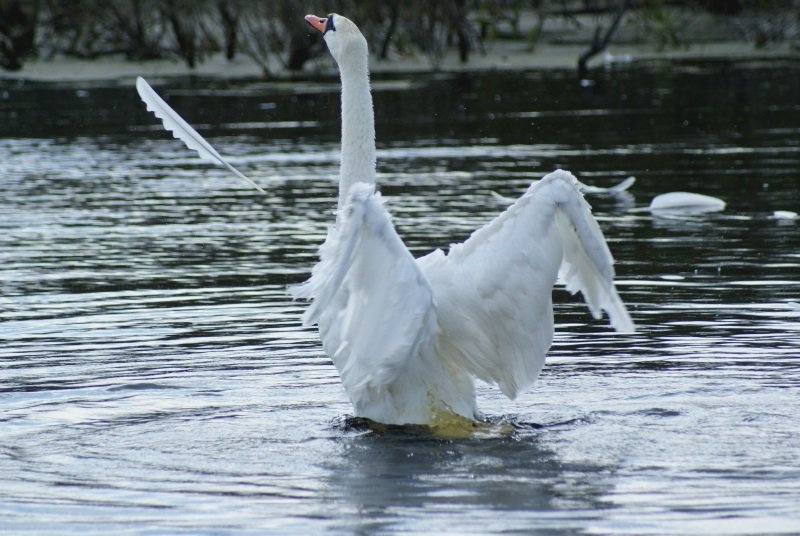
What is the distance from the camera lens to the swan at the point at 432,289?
6297 mm

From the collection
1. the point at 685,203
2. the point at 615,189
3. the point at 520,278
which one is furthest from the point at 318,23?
the point at 615,189

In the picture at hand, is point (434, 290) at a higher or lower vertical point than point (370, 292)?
lower

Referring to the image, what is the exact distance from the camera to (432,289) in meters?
6.91

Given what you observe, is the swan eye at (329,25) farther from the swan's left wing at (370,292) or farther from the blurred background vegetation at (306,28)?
the blurred background vegetation at (306,28)

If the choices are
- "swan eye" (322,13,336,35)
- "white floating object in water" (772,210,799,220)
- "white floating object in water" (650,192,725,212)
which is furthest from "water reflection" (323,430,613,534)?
"white floating object in water" (650,192,725,212)

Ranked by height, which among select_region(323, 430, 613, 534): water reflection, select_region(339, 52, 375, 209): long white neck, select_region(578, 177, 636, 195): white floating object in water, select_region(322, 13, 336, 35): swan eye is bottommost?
select_region(323, 430, 613, 534): water reflection

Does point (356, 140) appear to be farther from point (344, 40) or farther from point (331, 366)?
point (331, 366)

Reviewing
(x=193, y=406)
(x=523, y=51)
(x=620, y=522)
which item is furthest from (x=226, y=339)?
(x=523, y=51)

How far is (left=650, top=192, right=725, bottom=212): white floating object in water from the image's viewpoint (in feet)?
46.0

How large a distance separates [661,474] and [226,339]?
3575 mm

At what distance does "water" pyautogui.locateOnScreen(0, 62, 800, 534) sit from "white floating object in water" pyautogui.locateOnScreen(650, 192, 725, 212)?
198 millimetres

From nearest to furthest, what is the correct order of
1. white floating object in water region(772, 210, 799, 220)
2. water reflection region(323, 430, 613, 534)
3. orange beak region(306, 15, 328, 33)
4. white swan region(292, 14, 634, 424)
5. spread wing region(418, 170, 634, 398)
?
water reflection region(323, 430, 613, 534) → white swan region(292, 14, 634, 424) → spread wing region(418, 170, 634, 398) → orange beak region(306, 15, 328, 33) → white floating object in water region(772, 210, 799, 220)

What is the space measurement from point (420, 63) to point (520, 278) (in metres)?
28.1

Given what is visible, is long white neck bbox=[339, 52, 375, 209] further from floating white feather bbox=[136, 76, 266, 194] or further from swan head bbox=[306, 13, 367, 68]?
floating white feather bbox=[136, 76, 266, 194]
